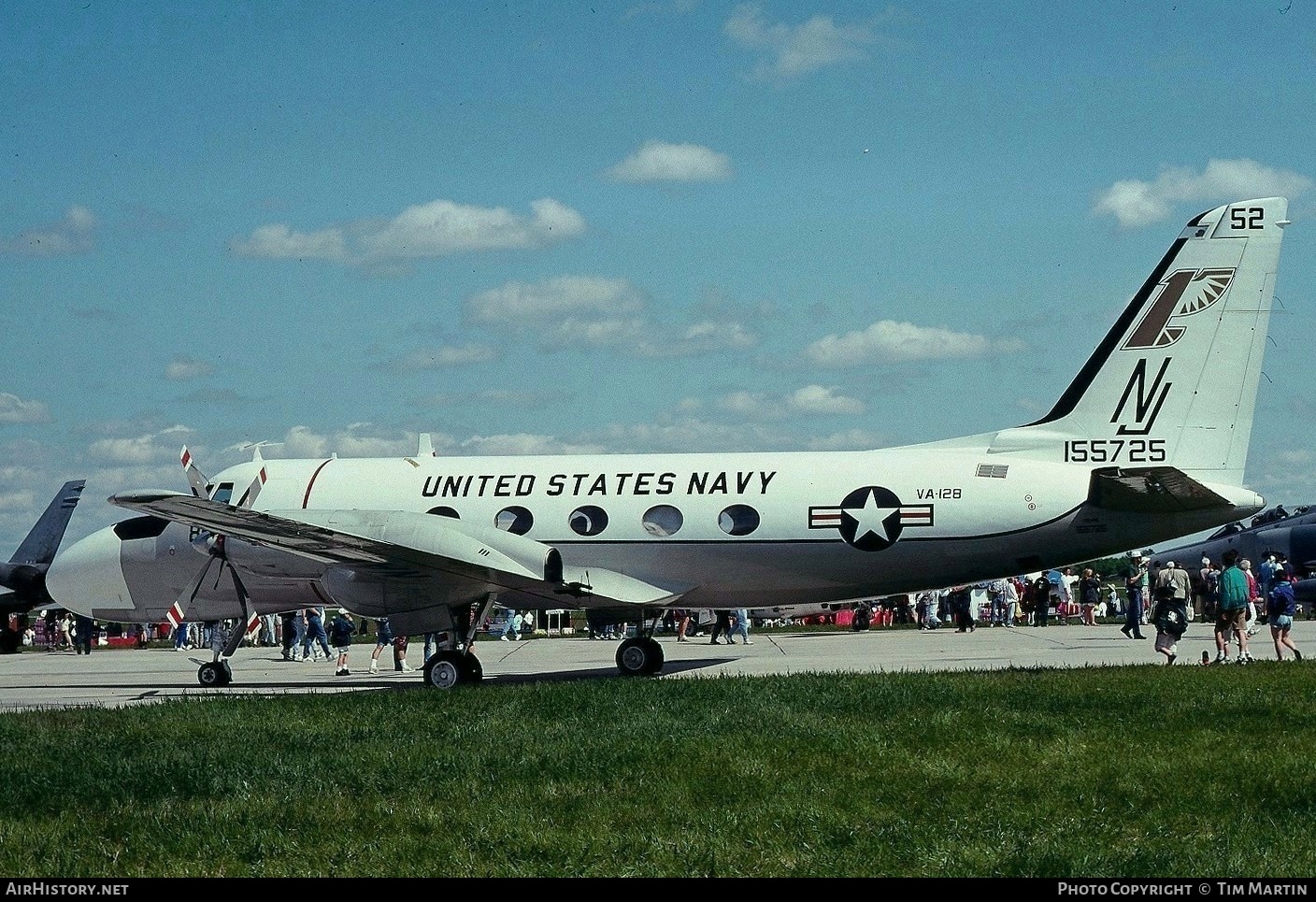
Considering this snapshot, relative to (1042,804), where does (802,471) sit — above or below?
above

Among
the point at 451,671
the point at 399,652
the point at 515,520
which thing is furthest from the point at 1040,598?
the point at 451,671

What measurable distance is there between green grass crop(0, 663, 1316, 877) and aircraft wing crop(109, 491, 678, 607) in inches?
124

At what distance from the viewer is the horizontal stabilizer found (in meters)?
20.2

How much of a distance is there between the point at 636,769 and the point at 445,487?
1210cm

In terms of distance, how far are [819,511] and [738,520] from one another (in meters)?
1.26

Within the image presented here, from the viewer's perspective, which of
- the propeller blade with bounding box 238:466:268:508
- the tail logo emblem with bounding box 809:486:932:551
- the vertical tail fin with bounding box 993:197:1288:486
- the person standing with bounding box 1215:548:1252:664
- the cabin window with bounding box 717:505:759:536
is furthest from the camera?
the propeller blade with bounding box 238:466:268:508

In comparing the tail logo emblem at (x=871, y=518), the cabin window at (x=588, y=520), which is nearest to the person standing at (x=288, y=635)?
the cabin window at (x=588, y=520)

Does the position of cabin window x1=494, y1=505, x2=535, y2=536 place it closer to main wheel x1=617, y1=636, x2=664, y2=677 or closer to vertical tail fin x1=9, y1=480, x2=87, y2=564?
main wheel x1=617, y1=636, x2=664, y2=677

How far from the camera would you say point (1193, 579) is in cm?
4881

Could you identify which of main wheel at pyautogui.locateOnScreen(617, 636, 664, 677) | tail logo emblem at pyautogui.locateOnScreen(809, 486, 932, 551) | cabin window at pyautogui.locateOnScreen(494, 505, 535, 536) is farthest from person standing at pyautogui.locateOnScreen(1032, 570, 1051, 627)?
cabin window at pyautogui.locateOnScreen(494, 505, 535, 536)

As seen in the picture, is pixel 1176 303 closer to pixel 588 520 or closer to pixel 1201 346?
pixel 1201 346

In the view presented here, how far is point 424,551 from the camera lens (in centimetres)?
2061
